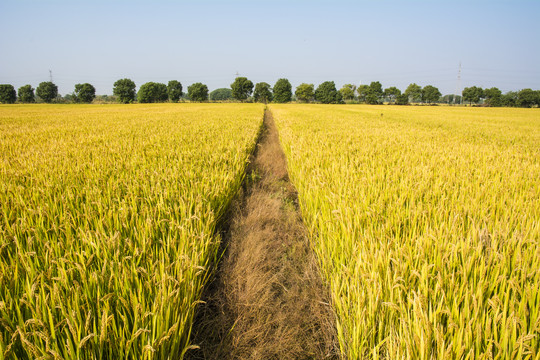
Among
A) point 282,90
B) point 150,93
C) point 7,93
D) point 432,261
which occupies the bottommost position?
point 432,261

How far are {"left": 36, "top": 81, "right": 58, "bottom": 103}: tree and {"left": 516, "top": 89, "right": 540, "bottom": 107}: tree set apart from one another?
455 ft

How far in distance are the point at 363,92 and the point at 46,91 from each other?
4236 inches

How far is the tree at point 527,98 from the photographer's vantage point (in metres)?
63.8

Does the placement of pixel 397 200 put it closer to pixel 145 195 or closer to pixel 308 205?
pixel 308 205

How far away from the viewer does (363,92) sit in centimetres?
9019

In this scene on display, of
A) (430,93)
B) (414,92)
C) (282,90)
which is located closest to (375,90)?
(414,92)

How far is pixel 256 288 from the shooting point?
5.80ft

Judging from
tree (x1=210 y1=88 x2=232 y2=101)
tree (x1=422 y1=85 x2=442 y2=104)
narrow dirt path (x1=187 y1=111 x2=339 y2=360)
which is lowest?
narrow dirt path (x1=187 y1=111 x2=339 y2=360)

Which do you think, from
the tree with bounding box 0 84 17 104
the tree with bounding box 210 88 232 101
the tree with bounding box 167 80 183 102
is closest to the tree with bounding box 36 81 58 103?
the tree with bounding box 0 84 17 104

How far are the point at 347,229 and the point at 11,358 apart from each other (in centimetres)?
176

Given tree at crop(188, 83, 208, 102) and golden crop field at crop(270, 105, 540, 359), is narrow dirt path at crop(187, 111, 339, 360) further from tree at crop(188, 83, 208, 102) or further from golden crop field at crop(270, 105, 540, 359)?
tree at crop(188, 83, 208, 102)

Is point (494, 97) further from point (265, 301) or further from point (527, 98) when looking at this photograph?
point (265, 301)

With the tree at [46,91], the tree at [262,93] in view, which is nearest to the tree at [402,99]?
the tree at [262,93]

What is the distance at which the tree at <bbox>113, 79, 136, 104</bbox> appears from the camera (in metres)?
72.9
